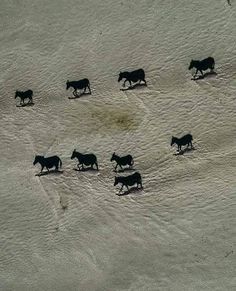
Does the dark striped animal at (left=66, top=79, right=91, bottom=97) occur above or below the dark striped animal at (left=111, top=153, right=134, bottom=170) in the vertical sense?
above

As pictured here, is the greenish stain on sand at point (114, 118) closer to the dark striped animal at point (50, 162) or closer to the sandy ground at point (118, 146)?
the sandy ground at point (118, 146)

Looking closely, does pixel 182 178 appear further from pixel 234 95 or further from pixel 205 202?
pixel 234 95

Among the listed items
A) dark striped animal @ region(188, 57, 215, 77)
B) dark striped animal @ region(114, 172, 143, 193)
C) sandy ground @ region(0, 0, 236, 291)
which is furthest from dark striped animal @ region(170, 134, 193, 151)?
dark striped animal @ region(188, 57, 215, 77)

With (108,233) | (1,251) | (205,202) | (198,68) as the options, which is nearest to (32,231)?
(1,251)

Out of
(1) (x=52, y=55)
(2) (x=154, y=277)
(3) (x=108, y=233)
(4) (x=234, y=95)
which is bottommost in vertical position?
(2) (x=154, y=277)

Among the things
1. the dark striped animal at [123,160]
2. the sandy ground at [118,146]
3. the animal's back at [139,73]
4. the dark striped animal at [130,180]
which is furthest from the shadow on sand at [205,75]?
the dark striped animal at [130,180]

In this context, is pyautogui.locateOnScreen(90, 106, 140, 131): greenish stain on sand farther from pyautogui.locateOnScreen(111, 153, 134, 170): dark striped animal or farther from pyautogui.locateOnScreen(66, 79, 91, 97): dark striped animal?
pyautogui.locateOnScreen(111, 153, 134, 170): dark striped animal
